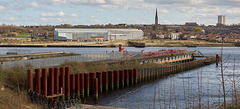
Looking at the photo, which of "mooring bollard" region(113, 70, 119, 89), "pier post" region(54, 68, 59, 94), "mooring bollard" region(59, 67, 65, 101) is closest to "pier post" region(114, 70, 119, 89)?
"mooring bollard" region(113, 70, 119, 89)

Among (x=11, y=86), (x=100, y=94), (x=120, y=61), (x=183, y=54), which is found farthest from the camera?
(x=183, y=54)

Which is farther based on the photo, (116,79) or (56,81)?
(116,79)

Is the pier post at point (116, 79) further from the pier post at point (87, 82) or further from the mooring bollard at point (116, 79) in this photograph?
the pier post at point (87, 82)

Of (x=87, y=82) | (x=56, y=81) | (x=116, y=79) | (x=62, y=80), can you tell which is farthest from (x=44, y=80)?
(x=116, y=79)

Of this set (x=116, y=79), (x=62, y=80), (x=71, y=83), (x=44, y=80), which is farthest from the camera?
(x=116, y=79)

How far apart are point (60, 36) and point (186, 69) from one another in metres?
144

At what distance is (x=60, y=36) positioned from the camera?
198 meters

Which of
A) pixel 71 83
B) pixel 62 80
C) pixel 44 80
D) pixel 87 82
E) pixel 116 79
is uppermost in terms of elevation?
pixel 44 80

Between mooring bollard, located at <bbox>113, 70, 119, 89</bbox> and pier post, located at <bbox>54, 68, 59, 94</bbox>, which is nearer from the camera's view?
pier post, located at <bbox>54, 68, 59, 94</bbox>

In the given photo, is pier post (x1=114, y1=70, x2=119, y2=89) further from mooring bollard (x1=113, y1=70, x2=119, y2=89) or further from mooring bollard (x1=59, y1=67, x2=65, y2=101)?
mooring bollard (x1=59, y1=67, x2=65, y2=101)

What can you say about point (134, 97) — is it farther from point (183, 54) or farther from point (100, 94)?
point (183, 54)

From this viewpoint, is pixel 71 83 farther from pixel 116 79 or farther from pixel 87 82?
pixel 116 79

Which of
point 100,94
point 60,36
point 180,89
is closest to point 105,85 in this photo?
point 100,94

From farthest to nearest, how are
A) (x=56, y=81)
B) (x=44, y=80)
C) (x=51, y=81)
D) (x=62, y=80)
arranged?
(x=62, y=80)
(x=56, y=81)
(x=51, y=81)
(x=44, y=80)
